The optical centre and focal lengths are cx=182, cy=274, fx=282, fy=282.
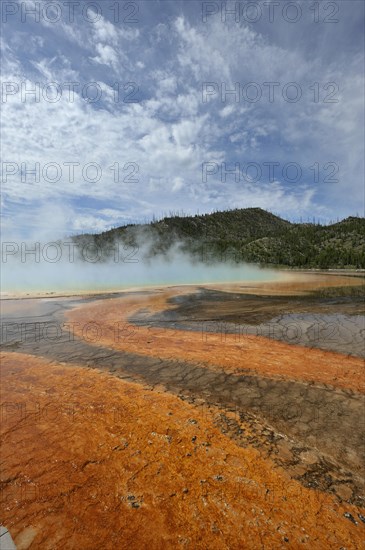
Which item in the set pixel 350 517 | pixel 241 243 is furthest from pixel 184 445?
pixel 241 243

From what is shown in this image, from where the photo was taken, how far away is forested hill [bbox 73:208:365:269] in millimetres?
87125

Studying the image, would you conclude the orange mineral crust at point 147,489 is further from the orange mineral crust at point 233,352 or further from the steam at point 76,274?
the steam at point 76,274

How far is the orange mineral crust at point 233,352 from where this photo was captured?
611 centimetres

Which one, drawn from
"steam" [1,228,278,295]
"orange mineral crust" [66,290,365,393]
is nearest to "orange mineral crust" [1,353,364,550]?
"orange mineral crust" [66,290,365,393]

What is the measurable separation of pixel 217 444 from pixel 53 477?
6.67 ft

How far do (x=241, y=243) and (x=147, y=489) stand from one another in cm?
12483

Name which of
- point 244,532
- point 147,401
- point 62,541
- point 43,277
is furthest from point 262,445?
point 43,277

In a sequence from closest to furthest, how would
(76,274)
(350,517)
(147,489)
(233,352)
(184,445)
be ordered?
1. (350,517)
2. (147,489)
3. (184,445)
4. (233,352)
5. (76,274)

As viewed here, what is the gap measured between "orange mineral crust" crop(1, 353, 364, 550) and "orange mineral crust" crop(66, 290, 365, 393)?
2.53m

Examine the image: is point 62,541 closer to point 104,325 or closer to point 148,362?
point 148,362

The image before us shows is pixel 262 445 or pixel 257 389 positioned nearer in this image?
pixel 262 445

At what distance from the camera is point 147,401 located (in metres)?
5.04

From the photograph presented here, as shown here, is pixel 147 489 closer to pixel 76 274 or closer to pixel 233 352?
pixel 233 352

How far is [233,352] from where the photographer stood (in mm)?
7645
